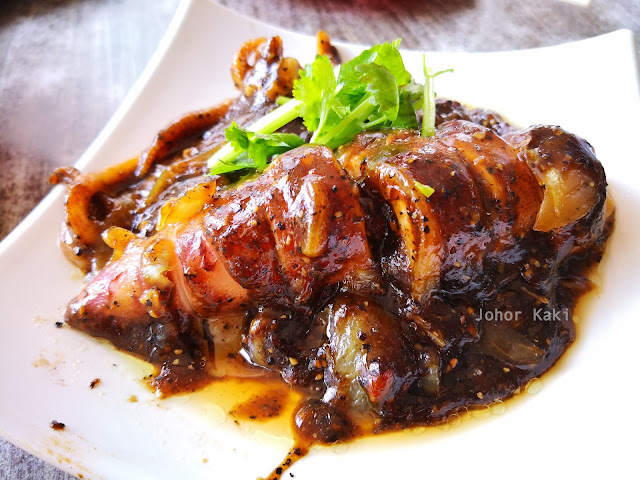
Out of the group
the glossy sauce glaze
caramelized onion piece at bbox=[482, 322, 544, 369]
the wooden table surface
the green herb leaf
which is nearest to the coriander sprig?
the glossy sauce glaze

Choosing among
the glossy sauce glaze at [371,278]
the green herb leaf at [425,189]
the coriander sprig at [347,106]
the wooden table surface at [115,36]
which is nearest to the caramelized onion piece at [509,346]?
the glossy sauce glaze at [371,278]

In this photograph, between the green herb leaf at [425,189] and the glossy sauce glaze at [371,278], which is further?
the glossy sauce glaze at [371,278]

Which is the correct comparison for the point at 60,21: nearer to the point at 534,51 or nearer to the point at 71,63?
the point at 71,63

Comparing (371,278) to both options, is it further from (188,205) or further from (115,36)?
(115,36)

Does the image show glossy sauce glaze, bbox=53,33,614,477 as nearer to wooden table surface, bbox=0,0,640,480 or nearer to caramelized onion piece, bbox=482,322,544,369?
caramelized onion piece, bbox=482,322,544,369

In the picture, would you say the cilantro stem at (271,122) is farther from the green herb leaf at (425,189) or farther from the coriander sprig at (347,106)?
the green herb leaf at (425,189)
